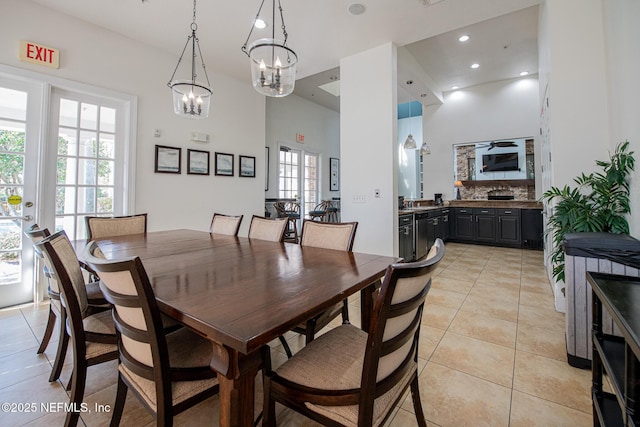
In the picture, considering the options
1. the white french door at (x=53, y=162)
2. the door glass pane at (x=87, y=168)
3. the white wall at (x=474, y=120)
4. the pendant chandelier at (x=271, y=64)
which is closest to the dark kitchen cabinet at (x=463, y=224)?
the white wall at (x=474, y=120)

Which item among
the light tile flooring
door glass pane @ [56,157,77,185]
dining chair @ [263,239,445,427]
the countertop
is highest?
door glass pane @ [56,157,77,185]

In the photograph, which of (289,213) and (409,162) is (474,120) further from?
(289,213)

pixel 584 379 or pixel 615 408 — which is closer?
pixel 615 408

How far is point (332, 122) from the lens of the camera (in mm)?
7523

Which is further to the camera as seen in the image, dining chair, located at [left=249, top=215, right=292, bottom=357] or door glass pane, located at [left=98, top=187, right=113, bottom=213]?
door glass pane, located at [left=98, top=187, right=113, bottom=213]

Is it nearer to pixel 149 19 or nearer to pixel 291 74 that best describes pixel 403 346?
pixel 291 74

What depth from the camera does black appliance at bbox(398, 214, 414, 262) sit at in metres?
3.88

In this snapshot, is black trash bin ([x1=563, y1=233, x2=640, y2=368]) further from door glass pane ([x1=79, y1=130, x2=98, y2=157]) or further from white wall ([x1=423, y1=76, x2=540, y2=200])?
white wall ([x1=423, y1=76, x2=540, y2=200])

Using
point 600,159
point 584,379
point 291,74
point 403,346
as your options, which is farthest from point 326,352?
point 600,159

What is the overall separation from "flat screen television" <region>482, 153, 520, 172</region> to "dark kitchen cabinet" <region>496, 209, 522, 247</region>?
3.76 ft

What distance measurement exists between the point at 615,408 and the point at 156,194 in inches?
172

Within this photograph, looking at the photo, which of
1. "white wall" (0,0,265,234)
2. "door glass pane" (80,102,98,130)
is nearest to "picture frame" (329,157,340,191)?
"white wall" (0,0,265,234)

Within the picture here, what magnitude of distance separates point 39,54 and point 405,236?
4724 mm

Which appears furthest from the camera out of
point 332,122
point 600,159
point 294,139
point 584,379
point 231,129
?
point 332,122
